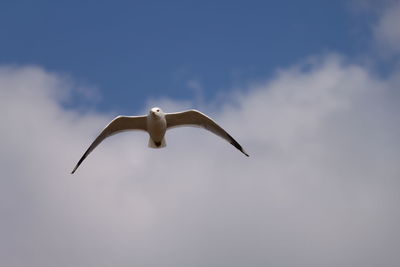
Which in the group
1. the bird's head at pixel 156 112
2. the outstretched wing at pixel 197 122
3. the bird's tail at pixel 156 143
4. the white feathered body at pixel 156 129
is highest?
the outstretched wing at pixel 197 122

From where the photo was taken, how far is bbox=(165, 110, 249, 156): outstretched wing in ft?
108

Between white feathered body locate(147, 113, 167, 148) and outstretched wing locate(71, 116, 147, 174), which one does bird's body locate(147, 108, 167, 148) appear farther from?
outstretched wing locate(71, 116, 147, 174)

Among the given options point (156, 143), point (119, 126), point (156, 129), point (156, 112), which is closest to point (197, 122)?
point (156, 143)

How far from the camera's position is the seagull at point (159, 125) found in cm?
3219

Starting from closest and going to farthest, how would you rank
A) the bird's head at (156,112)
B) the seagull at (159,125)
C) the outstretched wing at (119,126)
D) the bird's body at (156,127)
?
1. the bird's head at (156,112)
2. the bird's body at (156,127)
3. the seagull at (159,125)
4. the outstretched wing at (119,126)

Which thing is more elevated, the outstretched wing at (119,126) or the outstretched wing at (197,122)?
the outstretched wing at (197,122)

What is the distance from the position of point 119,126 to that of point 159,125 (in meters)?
2.37

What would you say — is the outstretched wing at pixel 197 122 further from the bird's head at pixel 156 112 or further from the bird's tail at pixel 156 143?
the bird's tail at pixel 156 143

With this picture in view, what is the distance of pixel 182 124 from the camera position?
110ft

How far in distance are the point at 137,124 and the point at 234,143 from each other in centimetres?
435

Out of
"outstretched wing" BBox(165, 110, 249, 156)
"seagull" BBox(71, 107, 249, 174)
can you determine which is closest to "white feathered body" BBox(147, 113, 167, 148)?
"seagull" BBox(71, 107, 249, 174)

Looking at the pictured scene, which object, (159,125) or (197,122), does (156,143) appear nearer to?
(159,125)

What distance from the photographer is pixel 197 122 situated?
110 ft

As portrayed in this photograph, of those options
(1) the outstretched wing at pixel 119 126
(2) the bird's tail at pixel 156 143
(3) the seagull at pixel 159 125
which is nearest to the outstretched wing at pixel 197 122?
(3) the seagull at pixel 159 125
